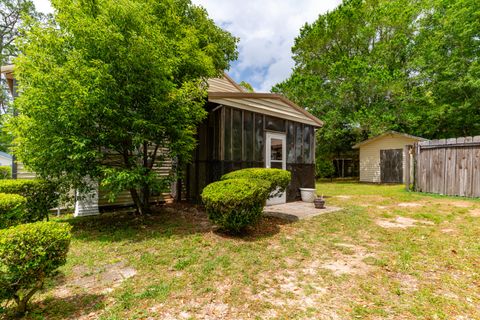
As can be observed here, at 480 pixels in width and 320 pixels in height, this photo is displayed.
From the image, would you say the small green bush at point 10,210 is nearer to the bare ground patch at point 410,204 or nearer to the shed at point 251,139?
the shed at point 251,139

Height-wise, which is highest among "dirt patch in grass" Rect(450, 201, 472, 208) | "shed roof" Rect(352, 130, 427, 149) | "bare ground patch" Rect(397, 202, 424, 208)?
"shed roof" Rect(352, 130, 427, 149)

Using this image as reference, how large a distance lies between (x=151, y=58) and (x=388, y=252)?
562 cm

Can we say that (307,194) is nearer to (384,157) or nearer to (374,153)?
(384,157)

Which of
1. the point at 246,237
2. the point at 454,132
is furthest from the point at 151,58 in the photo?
the point at 454,132

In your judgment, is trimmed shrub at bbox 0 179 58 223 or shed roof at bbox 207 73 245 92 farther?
shed roof at bbox 207 73 245 92

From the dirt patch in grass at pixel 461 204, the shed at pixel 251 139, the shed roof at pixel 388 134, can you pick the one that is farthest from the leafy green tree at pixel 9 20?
the dirt patch in grass at pixel 461 204

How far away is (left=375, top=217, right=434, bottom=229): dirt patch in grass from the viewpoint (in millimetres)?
5299

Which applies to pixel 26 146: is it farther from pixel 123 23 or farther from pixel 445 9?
pixel 445 9

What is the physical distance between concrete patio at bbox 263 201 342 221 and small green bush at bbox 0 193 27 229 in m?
5.03

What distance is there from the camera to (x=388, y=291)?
2.66m

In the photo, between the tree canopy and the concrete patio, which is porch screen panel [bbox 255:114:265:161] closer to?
the concrete patio

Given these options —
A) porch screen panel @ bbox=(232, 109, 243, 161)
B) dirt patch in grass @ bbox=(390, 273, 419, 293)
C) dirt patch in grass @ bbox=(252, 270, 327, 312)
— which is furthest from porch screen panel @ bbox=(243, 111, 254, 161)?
dirt patch in grass @ bbox=(390, 273, 419, 293)

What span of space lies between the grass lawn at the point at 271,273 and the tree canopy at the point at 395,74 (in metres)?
13.4

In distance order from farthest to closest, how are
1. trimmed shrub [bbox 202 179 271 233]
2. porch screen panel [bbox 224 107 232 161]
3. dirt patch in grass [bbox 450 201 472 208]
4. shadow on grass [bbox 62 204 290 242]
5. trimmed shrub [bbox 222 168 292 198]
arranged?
dirt patch in grass [bbox 450 201 472 208]
porch screen panel [bbox 224 107 232 161]
trimmed shrub [bbox 222 168 292 198]
shadow on grass [bbox 62 204 290 242]
trimmed shrub [bbox 202 179 271 233]
